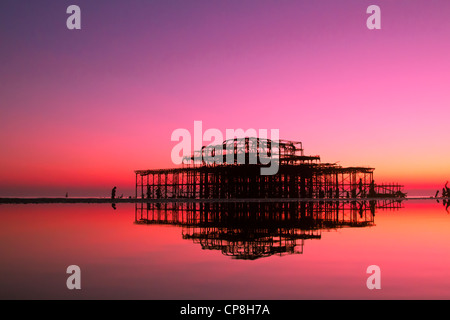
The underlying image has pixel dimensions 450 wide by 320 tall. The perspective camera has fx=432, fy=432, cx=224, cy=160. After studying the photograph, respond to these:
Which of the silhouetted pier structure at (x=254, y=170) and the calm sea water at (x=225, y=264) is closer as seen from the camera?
the calm sea water at (x=225, y=264)

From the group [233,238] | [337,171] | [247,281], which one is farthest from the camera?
[337,171]

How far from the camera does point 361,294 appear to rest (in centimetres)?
790

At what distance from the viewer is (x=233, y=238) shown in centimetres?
1534

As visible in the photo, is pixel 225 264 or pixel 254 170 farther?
pixel 254 170

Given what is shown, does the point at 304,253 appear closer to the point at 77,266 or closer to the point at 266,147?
the point at 77,266

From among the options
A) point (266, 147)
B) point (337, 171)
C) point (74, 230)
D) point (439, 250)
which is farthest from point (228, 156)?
point (439, 250)

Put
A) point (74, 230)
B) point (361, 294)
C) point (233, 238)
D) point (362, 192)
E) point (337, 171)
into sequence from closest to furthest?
point (361, 294) < point (233, 238) < point (74, 230) < point (337, 171) < point (362, 192)

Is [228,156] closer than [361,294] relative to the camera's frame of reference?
No

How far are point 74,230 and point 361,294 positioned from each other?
1431 cm

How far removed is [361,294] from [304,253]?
14.7ft

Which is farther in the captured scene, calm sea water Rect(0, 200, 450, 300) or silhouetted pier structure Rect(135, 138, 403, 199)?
silhouetted pier structure Rect(135, 138, 403, 199)
